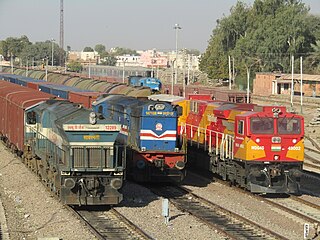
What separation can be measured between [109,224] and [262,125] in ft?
22.5

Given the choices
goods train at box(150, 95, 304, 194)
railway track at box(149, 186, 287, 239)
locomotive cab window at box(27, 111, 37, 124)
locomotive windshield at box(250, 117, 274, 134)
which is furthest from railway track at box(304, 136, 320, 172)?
locomotive cab window at box(27, 111, 37, 124)

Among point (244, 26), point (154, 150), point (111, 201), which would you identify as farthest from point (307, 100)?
point (111, 201)

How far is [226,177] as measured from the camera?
24.5 meters

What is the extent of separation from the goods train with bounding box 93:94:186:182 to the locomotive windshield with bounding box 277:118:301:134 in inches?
147

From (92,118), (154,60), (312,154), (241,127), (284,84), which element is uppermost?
(154,60)

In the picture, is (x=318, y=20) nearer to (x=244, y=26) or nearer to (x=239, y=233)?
(x=244, y=26)

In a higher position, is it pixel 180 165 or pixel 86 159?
pixel 86 159

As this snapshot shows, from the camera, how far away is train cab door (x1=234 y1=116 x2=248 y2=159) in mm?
21375

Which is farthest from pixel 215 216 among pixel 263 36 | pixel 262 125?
pixel 263 36

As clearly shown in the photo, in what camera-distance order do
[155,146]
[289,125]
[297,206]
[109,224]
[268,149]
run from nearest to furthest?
[109,224], [297,206], [268,149], [289,125], [155,146]

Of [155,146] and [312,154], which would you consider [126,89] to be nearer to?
[312,154]

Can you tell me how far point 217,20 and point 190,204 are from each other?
95.9 metres

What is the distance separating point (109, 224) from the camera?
679 inches

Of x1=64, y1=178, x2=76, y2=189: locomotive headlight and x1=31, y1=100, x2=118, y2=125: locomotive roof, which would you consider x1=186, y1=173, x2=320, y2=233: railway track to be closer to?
x1=31, y1=100, x2=118, y2=125: locomotive roof
